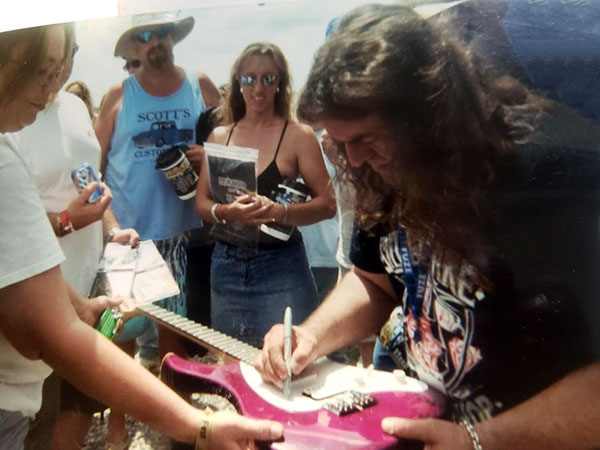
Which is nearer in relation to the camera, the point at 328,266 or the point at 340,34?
the point at 340,34

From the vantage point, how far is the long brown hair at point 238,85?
1116 millimetres

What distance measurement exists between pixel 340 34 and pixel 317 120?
0.50 feet

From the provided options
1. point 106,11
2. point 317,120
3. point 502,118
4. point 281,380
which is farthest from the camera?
point 106,11

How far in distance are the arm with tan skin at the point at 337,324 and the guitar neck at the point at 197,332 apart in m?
0.07

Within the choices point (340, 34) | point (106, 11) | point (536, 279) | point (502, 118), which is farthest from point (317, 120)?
point (106, 11)

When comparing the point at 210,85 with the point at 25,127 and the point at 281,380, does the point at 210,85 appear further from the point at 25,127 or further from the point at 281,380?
the point at 281,380

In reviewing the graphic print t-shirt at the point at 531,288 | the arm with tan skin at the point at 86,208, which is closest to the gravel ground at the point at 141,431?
the arm with tan skin at the point at 86,208

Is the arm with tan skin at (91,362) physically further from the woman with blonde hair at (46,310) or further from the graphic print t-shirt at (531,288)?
the graphic print t-shirt at (531,288)

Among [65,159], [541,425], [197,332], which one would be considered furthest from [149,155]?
[541,425]

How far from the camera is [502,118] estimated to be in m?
0.96

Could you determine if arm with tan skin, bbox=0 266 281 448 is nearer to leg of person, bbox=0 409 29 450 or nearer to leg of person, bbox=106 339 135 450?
leg of person, bbox=106 339 135 450

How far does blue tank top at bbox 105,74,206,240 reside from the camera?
1.21 metres

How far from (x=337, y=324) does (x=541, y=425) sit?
435mm

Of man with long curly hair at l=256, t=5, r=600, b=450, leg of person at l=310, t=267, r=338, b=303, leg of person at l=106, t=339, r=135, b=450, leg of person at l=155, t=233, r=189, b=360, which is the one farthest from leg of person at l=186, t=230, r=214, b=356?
man with long curly hair at l=256, t=5, r=600, b=450
